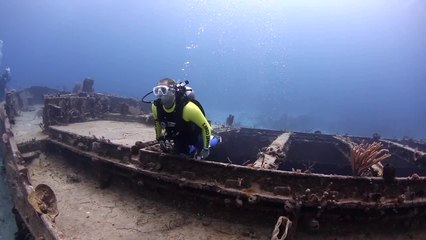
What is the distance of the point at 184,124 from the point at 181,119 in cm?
12

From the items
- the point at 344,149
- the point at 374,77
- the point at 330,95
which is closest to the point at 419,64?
the point at 374,77

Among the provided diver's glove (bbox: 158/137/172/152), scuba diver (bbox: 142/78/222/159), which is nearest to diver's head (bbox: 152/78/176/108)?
scuba diver (bbox: 142/78/222/159)

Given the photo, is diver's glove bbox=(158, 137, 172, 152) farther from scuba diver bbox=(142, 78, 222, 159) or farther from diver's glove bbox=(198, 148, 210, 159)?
diver's glove bbox=(198, 148, 210, 159)

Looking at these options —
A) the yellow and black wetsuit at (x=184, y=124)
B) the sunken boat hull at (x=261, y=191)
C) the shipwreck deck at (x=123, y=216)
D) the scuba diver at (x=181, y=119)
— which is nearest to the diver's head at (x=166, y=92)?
the scuba diver at (x=181, y=119)

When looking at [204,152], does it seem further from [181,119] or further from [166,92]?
[166,92]

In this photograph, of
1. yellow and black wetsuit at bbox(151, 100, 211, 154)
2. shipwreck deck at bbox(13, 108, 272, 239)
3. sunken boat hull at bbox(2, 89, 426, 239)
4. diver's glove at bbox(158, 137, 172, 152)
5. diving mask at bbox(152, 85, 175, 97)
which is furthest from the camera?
diver's glove at bbox(158, 137, 172, 152)

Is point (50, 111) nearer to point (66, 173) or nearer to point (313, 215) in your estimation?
point (66, 173)

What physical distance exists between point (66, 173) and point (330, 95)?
142623mm

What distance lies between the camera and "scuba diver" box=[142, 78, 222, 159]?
195 inches

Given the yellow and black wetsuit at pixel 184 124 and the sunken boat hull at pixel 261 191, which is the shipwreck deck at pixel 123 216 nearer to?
the sunken boat hull at pixel 261 191

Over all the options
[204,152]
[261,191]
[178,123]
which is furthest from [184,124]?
[261,191]

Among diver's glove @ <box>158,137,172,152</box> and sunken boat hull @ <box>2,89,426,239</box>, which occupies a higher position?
diver's glove @ <box>158,137,172,152</box>

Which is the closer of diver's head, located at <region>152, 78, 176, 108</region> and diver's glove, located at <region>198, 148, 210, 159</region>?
diver's head, located at <region>152, 78, 176, 108</region>

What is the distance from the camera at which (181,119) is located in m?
5.06
